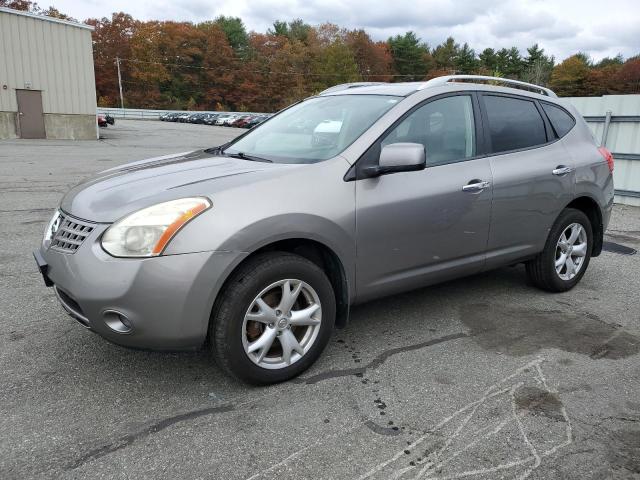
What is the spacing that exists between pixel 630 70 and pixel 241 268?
99.5 metres

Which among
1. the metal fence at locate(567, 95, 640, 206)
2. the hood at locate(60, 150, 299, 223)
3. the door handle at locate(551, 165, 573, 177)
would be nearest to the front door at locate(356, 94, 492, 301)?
the hood at locate(60, 150, 299, 223)

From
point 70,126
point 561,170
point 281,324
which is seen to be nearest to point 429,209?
point 281,324

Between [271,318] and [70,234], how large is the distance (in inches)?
45.4

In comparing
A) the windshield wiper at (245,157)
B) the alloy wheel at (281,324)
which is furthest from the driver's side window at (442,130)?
the alloy wheel at (281,324)

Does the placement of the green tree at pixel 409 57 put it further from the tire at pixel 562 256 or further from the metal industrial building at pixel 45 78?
the tire at pixel 562 256

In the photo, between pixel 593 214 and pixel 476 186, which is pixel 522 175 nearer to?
pixel 476 186

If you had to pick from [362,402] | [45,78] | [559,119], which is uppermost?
[45,78]

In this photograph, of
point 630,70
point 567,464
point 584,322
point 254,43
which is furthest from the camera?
point 254,43

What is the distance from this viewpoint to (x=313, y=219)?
3033 millimetres

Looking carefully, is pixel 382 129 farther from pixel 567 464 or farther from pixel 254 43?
pixel 254 43

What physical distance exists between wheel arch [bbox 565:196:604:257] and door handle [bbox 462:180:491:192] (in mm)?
1304

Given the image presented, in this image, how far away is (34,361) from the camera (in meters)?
3.29

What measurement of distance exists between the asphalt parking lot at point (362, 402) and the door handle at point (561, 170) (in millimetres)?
1080

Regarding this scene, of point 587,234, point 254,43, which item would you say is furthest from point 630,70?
point 587,234
